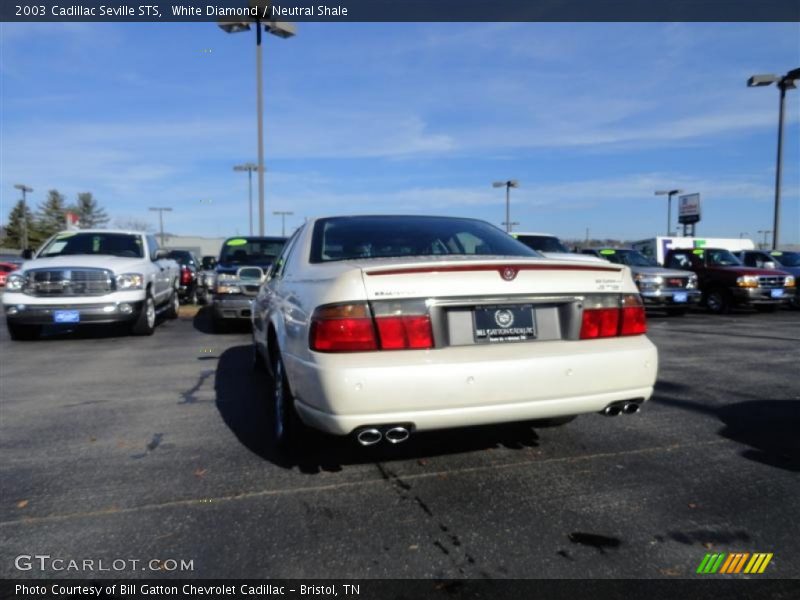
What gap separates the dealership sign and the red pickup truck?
2306cm

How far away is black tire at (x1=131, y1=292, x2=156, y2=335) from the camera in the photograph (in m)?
9.01

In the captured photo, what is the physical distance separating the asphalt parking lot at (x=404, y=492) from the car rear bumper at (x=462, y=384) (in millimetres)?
447

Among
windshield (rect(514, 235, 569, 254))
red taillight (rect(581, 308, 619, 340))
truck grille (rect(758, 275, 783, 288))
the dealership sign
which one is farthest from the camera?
the dealership sign

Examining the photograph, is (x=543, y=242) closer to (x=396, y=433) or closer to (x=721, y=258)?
(x=721, y=258)

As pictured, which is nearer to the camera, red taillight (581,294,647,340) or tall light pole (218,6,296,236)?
red taillight (581,294,647,340)

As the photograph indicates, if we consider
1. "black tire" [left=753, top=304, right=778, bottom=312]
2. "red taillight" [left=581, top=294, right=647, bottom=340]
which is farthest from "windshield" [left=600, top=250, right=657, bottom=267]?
"red taillight" [left=581, top=294, right=647, bottom=340]

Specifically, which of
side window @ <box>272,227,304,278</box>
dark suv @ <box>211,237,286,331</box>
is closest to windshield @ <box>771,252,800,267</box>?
dark suv @ <box>211,237,286,331</box>

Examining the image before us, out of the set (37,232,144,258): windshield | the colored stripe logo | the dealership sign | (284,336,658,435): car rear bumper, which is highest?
the dealership sign

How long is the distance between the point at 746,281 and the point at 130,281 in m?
13.0

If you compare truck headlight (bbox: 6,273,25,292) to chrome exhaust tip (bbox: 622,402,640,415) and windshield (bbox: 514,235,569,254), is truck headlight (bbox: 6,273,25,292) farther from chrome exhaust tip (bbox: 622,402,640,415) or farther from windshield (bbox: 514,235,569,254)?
windshield (bbox: 514,235,569,254)

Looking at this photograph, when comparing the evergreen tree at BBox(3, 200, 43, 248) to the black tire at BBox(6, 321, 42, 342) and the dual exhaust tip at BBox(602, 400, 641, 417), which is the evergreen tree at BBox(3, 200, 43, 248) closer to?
the black tire at BBox(6, 321, 42, 342)

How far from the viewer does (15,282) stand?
8297mm

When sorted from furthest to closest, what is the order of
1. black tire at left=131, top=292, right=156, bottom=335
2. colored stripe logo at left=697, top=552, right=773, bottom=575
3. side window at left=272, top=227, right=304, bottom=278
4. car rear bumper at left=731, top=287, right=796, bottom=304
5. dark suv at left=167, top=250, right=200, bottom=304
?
dark suv at left=167, top=250, right=200, bottom=304 < car rear bumper at left=731, top=287, right=796, bottom=304 < black tire at left=131, top=292, right=156, bottom=335 < side window at left=272, top=227, right=304, bottom=278 < colored stripe logo at left=697, top=552, right=773, bottom=575

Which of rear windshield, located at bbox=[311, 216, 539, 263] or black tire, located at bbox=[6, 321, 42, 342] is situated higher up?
rear windshield, located at bbox=[311, 216, 539, 263]
